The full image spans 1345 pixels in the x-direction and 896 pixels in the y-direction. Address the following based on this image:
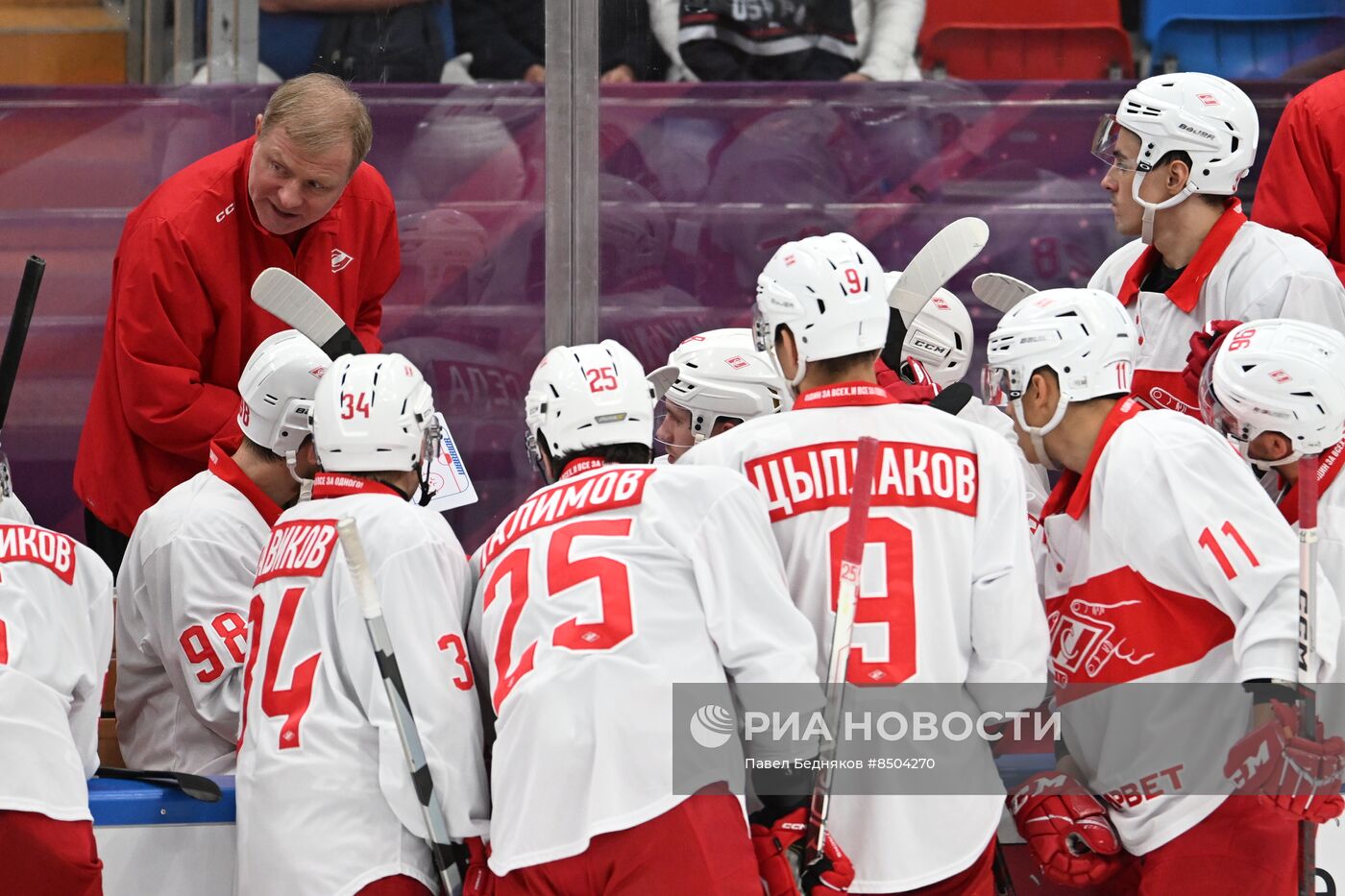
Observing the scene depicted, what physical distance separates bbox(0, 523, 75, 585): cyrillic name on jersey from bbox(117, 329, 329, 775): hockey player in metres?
0.30

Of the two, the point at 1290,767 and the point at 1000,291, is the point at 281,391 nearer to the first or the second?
the point at 1000,291

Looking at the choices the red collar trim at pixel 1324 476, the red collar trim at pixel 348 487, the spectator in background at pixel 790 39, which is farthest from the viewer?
the spectator in background at pixel 790 39

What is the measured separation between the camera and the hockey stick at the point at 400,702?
7.64 ft

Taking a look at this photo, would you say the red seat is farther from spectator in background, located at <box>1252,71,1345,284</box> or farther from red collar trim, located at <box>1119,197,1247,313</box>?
red collar trim, located at <box>1119,197,1247,313</box>

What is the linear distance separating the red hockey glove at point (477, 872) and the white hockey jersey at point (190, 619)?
603mm

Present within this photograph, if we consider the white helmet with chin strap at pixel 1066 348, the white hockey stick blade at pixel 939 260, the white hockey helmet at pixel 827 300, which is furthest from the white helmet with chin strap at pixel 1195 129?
the white hockey helmet at pixel 827 300

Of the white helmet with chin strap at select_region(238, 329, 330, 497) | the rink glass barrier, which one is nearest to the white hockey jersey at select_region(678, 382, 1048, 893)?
the white helmet with chin strap at select_region(238, 329, 330, 497)

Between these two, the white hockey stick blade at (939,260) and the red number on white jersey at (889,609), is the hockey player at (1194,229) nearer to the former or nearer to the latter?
the white hockey stick blade at (939,260)

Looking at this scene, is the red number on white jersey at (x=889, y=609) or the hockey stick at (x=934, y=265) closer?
the red number on white jersey at (x=889, y=609)

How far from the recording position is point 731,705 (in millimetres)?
2371

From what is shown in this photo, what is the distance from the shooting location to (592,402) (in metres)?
2.58

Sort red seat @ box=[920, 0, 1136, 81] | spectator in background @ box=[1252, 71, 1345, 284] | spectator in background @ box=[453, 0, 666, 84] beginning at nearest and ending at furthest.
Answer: spectator in background @ box=[1252, 71, 1345, 284] → spectator in background @ box=[453, 0, 666, 84] → red seat @ box=[920, 0, 1136, 81]

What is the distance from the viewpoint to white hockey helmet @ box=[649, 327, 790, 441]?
3.31m

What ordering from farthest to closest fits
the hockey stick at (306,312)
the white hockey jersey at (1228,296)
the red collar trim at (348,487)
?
the white hockey jersey at (1228,296), the hockey stick at (306,312), the red collar trim at (348,487)
